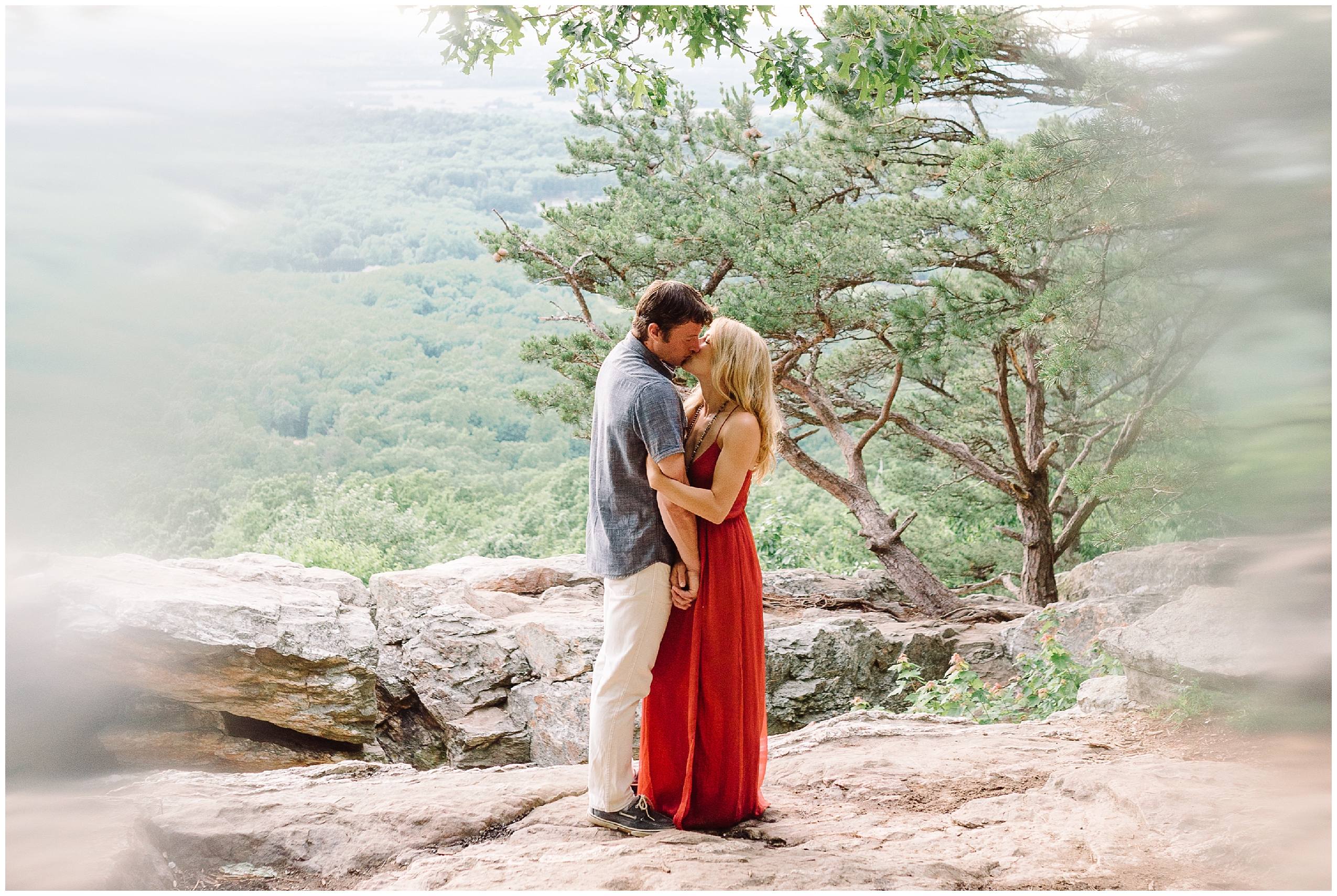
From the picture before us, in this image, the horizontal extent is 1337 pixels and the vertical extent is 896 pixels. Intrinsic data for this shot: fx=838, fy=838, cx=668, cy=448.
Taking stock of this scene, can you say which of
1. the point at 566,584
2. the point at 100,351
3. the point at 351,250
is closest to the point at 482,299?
the point at 351,250

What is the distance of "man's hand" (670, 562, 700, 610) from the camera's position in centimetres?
244

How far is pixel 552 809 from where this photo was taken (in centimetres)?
261

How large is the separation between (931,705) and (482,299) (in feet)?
78.0

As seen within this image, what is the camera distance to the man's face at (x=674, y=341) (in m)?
2.41

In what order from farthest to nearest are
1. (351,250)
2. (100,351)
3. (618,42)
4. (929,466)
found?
(351,250) → (929,466) → (618,42) → (100,351)

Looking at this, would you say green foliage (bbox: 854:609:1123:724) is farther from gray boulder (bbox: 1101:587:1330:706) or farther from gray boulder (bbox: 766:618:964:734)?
gray boulder (bbox: 766:618:964:734)

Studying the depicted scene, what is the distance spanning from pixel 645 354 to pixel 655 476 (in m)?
0.37

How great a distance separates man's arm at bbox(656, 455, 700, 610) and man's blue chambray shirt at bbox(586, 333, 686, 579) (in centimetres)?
4

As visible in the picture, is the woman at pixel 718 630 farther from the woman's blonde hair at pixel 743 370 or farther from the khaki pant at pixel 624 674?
the khaki pant at pixel 624 674

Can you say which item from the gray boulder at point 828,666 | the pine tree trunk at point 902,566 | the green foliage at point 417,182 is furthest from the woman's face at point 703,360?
the green foliage at point 417,182

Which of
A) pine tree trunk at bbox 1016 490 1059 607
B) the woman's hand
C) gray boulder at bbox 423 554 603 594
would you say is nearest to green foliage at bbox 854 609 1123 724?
the woman's hand

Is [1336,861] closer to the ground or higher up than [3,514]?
closer to the ground

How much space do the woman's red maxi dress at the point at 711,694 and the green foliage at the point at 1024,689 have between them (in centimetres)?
191

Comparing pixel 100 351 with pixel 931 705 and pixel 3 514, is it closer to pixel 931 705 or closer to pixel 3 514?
pixel 3 514
